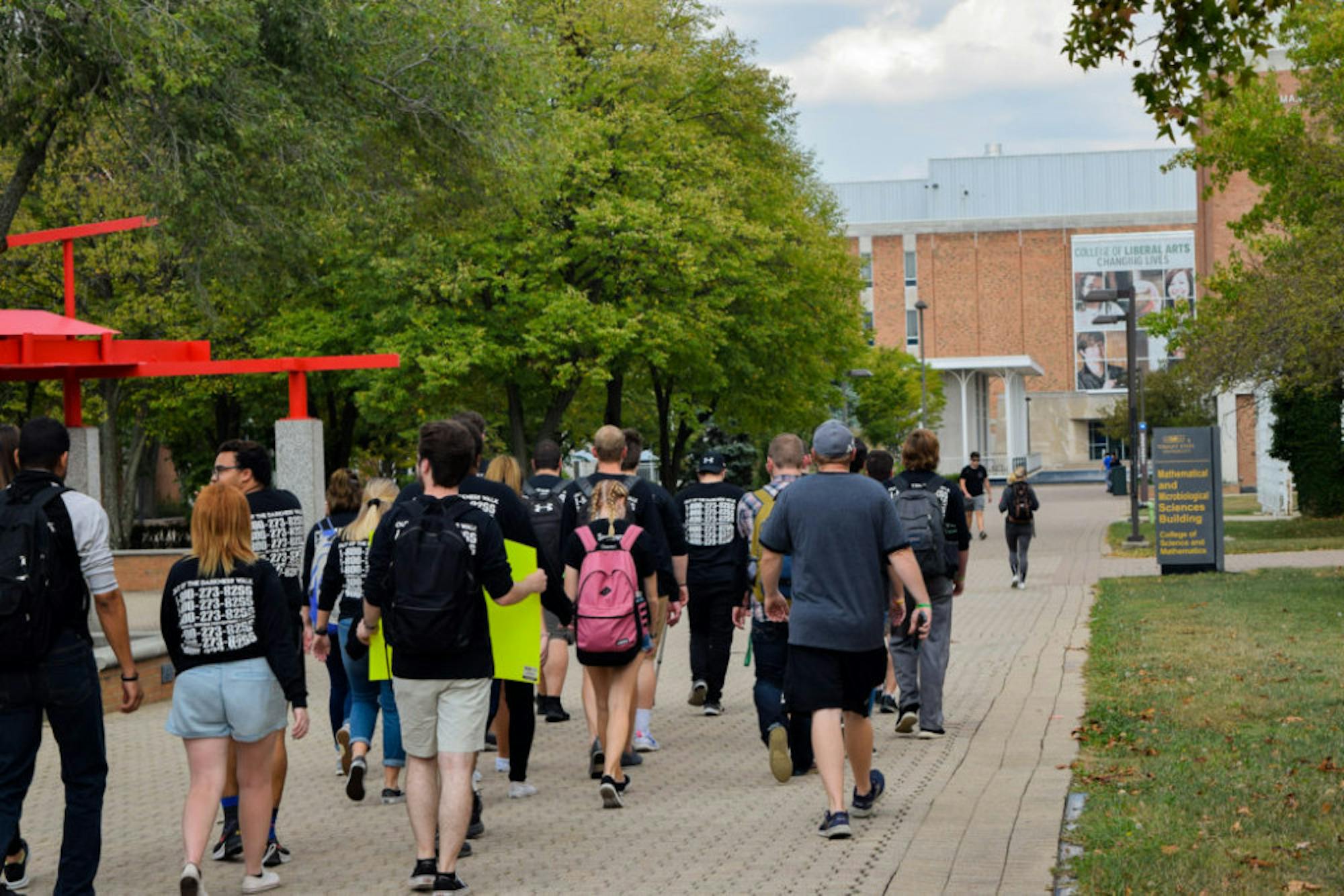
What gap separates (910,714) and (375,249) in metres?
22.2

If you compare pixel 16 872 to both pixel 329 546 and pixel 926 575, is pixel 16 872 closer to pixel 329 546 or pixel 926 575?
pixel 329 546

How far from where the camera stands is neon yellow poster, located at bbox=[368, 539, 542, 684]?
7.66m

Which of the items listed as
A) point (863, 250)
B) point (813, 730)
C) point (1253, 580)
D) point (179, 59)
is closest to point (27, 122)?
point (179, 59)

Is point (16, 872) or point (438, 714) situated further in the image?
point (16, 872)

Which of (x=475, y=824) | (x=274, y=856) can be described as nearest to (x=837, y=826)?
(x=475, y=824)

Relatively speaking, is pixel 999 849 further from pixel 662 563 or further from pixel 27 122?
pixel 27 122

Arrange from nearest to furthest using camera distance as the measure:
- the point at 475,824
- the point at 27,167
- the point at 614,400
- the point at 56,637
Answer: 1. the point at 56,637
2. the point at 475,824
3. the point at 27,167
4. the point at 614,400

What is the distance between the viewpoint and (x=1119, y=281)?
9962cm

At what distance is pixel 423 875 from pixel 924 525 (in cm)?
450

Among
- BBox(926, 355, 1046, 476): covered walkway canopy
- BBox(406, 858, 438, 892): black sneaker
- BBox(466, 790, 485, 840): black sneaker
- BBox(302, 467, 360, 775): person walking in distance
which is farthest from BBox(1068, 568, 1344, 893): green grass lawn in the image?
BBox(926, 355, 1046, 476): covered walkway canopy

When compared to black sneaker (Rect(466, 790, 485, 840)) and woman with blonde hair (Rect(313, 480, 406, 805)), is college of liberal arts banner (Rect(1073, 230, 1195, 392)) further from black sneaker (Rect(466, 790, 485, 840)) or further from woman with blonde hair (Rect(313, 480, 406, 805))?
black sneaker (Rect(466, 790, 485, 840))

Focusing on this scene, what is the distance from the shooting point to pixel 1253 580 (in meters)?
21.0

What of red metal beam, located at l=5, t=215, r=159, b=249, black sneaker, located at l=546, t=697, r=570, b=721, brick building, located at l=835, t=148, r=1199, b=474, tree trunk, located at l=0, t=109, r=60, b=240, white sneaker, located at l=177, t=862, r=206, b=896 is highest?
brick building, located at l=835, t=148, r=1199, b=474

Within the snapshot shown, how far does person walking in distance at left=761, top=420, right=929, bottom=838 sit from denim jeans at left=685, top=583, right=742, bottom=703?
3.20 metres
